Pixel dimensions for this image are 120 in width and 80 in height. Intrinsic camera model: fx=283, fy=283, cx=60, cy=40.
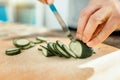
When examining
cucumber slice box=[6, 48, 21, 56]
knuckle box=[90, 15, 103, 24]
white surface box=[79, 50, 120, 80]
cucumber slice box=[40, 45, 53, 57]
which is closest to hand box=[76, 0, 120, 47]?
knuckle box=[90, 15, 103, 24]

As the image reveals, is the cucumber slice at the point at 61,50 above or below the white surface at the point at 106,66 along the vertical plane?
above

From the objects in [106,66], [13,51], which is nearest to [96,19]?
[106,66]

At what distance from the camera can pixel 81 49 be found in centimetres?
131

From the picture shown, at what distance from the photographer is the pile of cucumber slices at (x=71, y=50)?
1305 mm

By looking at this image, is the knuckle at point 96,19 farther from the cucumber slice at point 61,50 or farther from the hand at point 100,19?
the cucumber slice at point 61,50

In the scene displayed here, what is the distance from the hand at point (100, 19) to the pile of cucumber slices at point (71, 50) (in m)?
0.14

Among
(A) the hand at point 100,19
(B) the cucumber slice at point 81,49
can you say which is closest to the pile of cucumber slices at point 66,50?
(B) the cucumber slice at point 81,49

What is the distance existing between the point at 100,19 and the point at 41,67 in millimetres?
334

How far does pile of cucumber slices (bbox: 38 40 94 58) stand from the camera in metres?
1.30

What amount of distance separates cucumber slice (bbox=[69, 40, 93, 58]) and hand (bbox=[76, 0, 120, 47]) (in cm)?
13

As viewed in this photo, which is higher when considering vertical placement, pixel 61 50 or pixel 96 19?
pixel 96 19

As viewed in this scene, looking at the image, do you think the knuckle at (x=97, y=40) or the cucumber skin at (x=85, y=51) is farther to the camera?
the cucumber skin at (x=85, y=51)

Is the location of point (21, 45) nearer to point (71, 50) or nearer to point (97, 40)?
point (71, 50)

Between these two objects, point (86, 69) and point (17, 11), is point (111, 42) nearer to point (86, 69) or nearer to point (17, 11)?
point (86, 69)
